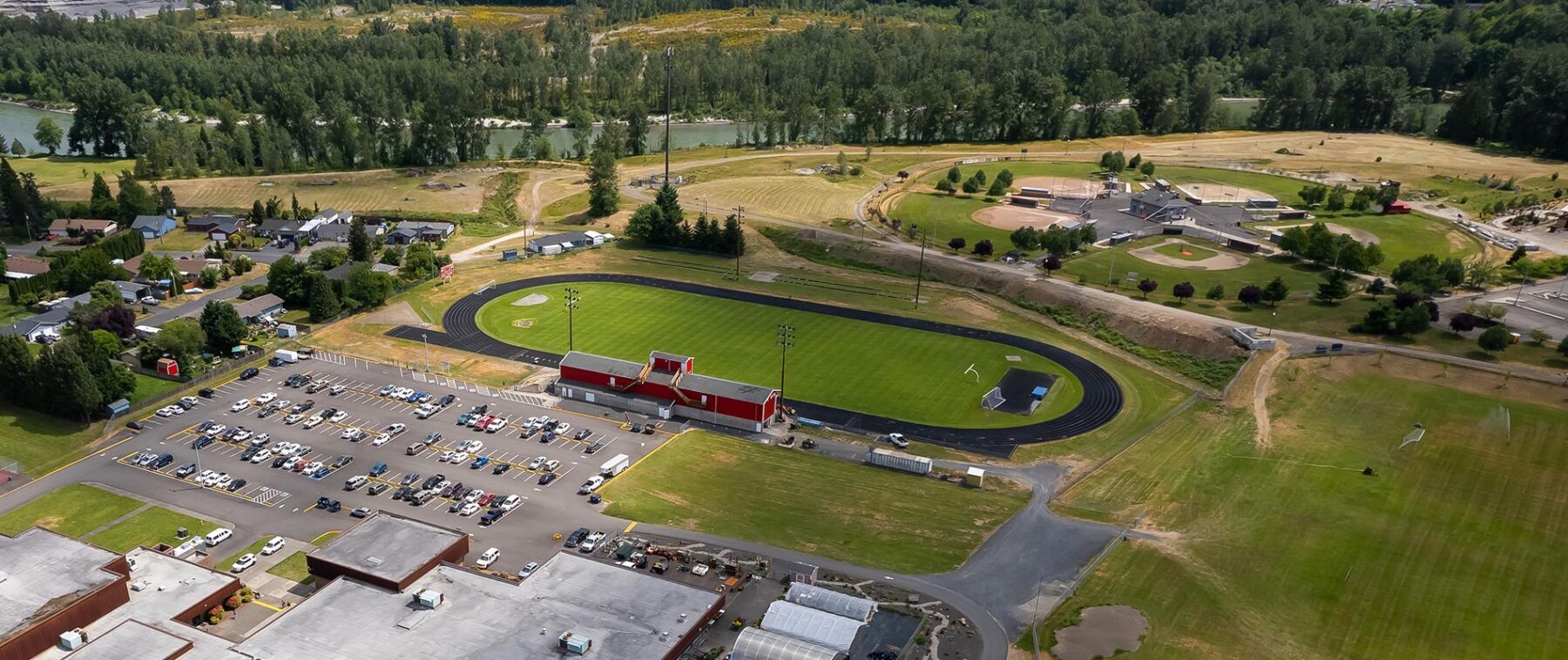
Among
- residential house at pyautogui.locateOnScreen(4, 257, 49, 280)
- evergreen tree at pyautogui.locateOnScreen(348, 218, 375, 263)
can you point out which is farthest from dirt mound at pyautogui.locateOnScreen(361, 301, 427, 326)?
residential house at pyautogui.locateOnScreen(4, 257, 49, 280)

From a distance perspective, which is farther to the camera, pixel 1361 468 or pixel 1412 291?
pixel 1412 291

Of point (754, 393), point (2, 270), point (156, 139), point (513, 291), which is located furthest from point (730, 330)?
point (156, 139)

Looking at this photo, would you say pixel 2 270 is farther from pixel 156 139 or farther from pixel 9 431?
pixel 156 139

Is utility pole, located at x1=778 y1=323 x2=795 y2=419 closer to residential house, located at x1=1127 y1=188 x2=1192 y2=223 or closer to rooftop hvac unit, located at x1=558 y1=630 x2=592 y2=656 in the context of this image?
rooftop hvac unit, located at x1=558 y1=630 x2=592 y2=656

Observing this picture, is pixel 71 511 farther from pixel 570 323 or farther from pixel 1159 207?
pixel 1159 207

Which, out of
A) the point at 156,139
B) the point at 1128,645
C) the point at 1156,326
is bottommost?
the point at 1128,645

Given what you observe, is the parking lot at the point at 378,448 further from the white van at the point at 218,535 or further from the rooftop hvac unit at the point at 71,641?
the rooftop hvac unit at the point at 71,641

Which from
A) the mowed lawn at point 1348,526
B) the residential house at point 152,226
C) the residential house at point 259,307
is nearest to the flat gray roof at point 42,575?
the residential house at point 259,307
